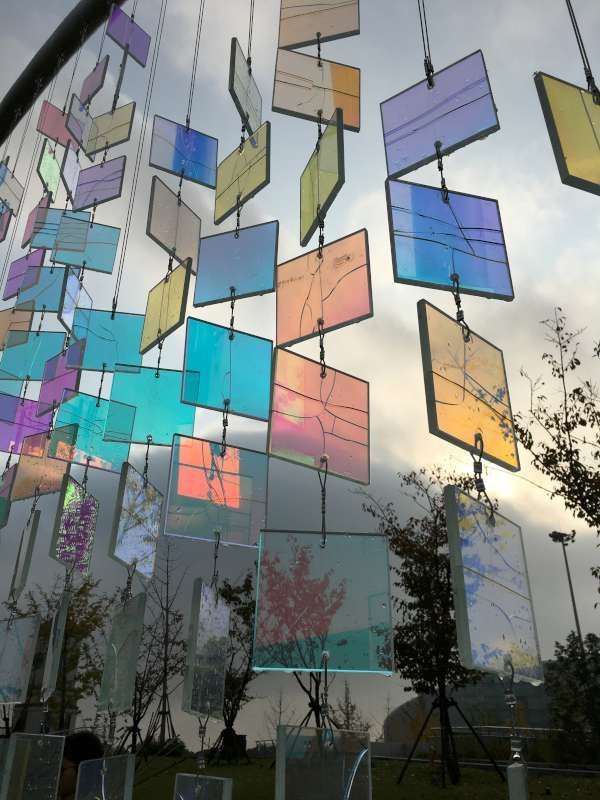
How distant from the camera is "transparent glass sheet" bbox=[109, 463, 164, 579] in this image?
11.3 feet

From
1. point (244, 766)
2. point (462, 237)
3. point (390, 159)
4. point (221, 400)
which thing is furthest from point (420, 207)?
point (244, 766)

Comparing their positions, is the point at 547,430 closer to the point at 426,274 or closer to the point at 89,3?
the point at 426,274

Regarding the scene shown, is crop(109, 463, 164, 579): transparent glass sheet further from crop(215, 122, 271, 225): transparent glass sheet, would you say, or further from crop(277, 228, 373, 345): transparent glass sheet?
crop(215, 122, 271, 225): transparent glass sheet

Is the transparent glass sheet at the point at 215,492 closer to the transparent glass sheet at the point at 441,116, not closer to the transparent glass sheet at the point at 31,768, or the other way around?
the transparent glass sheet at the point at 31,768

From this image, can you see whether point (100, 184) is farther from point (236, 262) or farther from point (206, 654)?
point (206, 654)

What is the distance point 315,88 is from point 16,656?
3.92 m

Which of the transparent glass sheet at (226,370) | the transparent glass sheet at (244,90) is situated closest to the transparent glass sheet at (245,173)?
the transparent glass sheet at (244,90)

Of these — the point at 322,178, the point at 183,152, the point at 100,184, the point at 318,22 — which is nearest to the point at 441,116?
the point at 322,178

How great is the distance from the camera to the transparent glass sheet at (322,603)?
244 cm

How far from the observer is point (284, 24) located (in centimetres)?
406

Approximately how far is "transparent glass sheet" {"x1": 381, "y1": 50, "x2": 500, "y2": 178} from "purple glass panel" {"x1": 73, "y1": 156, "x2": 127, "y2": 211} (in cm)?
310

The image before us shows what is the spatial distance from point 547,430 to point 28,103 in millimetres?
7971

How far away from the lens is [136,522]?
3.58 meters

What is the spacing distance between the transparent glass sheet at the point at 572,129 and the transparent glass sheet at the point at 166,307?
263 cm
